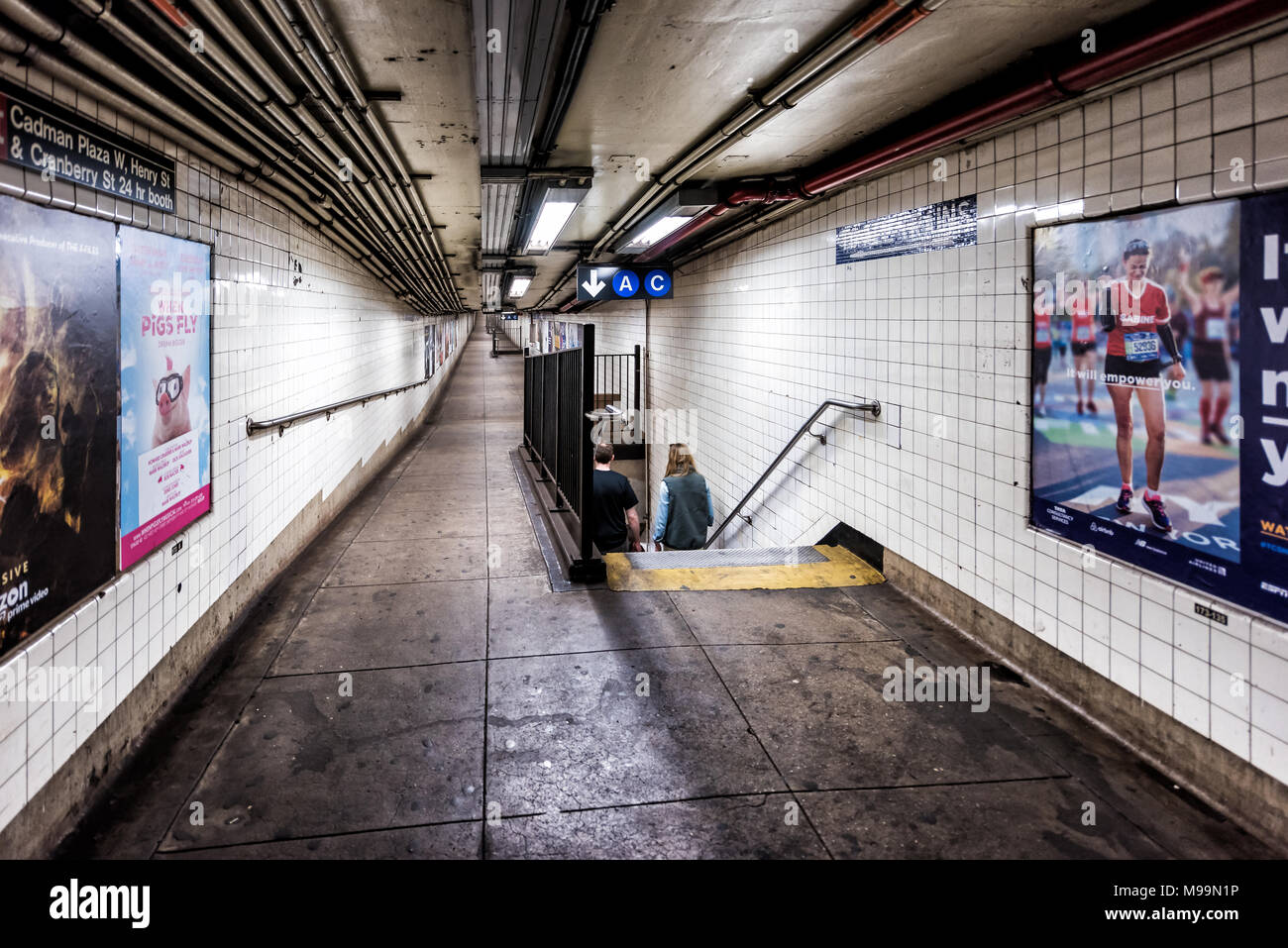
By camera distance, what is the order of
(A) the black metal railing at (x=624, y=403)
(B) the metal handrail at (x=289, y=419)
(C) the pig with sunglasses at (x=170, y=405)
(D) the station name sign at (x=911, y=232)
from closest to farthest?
(C) the pig with sunglasses at (x=170, y=405)
(D) the station name sign at (x=911, y=232)
(B) the metal handrail at (x=289, y=419)
(A) the black metal railing at (x=624, y=403)

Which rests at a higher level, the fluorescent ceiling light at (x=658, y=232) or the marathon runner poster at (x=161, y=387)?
the fluorescent ceiling light at (x=658, y=232)

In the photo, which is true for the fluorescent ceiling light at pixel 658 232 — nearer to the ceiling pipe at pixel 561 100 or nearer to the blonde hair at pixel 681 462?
the ceiling pipe at pixel 561 100

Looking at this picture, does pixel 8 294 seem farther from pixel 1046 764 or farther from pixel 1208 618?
pixel 1208 618

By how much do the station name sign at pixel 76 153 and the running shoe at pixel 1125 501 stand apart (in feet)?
13.3

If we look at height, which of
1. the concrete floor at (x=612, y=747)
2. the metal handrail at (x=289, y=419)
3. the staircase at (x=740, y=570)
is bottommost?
the concrete floor at (x=612, y=747)

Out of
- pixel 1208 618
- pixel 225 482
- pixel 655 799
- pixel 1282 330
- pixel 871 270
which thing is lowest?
pixel 655 799

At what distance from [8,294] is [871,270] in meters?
4.52

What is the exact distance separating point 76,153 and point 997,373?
158 inches

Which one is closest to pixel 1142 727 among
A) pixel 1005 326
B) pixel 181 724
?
pixel 1005 326

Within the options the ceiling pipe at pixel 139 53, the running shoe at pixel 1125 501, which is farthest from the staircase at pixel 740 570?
the ceiling pipe at pixel 139 53

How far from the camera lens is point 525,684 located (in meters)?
3.48

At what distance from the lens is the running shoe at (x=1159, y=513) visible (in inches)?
111

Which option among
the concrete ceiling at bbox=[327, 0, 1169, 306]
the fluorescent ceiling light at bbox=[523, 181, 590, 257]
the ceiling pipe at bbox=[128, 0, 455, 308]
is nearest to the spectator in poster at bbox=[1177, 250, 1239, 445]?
the concrete ceiling at bbox=[327, 0, 1169, 306]

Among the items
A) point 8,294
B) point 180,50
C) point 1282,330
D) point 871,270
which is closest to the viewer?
point 8,294
